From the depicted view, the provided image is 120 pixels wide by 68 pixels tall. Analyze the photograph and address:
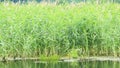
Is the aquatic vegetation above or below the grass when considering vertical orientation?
below

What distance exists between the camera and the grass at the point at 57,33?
37.8 ft

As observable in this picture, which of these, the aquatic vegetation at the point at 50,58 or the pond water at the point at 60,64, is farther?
the aquatic vegetation at the point at 50,58

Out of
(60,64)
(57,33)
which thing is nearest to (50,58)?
(60,64)

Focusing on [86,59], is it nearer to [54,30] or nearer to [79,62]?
[79,62]

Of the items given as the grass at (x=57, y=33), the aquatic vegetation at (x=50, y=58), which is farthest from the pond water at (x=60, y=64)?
the grass at (x=57, y=33)

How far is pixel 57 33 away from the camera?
1177cm

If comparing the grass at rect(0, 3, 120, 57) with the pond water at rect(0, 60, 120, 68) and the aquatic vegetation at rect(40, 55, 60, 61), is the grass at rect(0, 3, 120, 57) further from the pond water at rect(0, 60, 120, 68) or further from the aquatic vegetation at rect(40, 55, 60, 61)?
the pond water at rect(0, 60, 120, 68)

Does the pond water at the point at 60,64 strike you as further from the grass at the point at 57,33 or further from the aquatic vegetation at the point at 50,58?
the grass at the point at 57,33

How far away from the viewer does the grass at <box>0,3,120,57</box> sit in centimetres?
1152

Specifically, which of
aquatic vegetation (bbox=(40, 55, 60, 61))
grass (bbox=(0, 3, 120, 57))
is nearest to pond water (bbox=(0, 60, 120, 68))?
aquatic vegetation (bbox=(40, 55, 60, 61))

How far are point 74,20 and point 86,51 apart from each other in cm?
85

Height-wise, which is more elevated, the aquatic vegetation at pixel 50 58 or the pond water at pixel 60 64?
the aquatic vegetation at pixel 50 58

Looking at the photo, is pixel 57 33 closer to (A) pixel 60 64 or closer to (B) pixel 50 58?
(B) pixel 50 58

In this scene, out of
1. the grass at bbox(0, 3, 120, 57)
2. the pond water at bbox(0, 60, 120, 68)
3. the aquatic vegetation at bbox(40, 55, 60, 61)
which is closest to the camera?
the pond water at bbox(0, 60, 120, 68)
